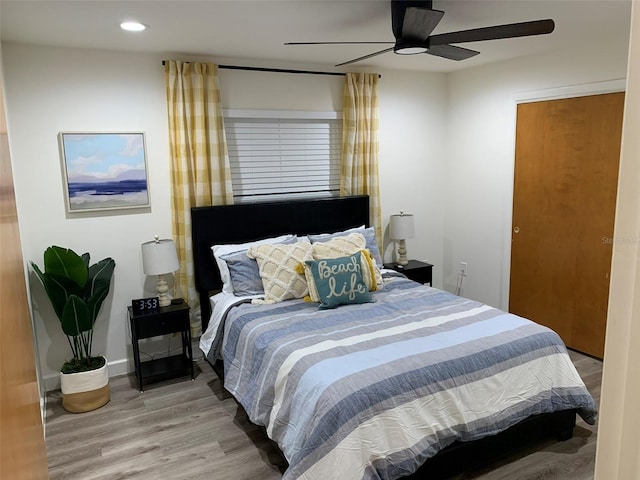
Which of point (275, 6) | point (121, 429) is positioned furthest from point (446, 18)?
point (121, 429)

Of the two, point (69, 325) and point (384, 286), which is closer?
point (69, 325)

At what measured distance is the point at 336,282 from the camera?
3391 mm

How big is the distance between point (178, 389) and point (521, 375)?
2.39 metres

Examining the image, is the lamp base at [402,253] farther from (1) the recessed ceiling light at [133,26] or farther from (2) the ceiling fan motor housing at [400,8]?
(1) the recessed ceiling light at [133,26]

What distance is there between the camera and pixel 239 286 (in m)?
3.62

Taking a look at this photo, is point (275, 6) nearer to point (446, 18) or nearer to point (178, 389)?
point (446, 18)

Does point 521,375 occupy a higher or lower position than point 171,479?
higher

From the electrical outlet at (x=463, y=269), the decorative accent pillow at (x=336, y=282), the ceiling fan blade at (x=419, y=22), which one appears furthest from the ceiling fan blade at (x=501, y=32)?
the electrical outlet at (x=463, y=269)

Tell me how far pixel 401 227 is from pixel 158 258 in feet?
7.38

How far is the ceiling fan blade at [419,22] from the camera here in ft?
7.73

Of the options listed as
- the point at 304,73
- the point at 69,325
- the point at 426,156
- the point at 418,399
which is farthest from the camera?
the point at 426,156

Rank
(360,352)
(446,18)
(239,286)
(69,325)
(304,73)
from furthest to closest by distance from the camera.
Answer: (304,73)
(239,286)
(69,325)
(446,18)
(360,352)

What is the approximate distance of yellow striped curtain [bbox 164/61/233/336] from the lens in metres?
3.79

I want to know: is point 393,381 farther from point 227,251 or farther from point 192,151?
point 192,151
